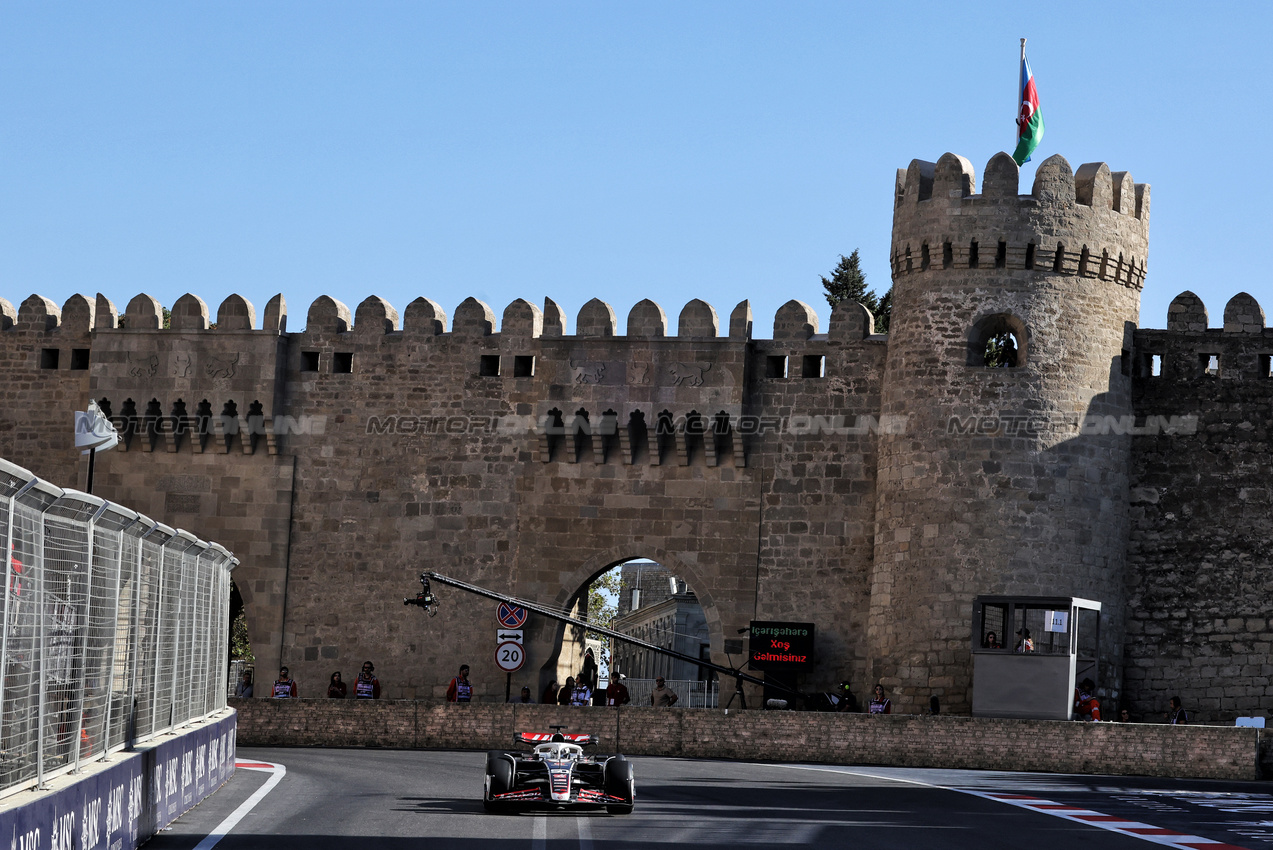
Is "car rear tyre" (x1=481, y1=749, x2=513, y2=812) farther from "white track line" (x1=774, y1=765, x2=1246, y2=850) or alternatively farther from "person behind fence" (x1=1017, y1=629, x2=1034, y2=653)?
"person behind fence" (x1=1017, y1=629, x2=1034, y2=653)

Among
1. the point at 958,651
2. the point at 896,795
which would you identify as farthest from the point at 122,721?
the point at 958,651

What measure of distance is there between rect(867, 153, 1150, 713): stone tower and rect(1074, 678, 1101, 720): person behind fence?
138 centimetres

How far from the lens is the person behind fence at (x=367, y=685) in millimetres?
28219

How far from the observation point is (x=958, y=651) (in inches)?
1053

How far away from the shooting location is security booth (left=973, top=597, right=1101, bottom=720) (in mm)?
25062

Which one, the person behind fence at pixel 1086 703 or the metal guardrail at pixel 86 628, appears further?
the person behind fence at pixel 1086 703

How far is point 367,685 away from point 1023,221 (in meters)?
13.0

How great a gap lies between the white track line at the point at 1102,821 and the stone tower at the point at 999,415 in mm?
7132

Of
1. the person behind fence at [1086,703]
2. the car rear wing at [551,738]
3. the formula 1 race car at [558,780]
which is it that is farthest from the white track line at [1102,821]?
A: the person behind fence at [1086,703]

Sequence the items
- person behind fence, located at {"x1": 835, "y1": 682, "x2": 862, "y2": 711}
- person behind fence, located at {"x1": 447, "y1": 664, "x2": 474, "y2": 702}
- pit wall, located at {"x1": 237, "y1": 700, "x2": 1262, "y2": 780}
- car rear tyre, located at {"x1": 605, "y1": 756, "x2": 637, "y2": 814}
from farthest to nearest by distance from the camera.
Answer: person behind fence, located at {"x1": 447, "y1": 664, "x2": 474, "y2": 702} < person behind fence, located at {"x1": 835, "y1": 682, "x2": 862, "y2": 711} < pit wall, located at {"x1": 237, "y1": 700, "x2": 1262, "y2": 780} < car rear tyre, located at {"x1": 605, "y1": 756, "x2": 637, "y2": 814}

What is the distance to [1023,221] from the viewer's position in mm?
27641

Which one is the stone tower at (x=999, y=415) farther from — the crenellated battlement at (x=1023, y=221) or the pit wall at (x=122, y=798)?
the pit wall at (x=122, y=798)

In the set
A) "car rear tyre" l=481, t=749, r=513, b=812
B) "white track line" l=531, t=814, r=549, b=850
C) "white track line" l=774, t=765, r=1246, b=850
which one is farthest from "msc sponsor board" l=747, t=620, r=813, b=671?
"white track line" l=531, t=814, r=549, b=850

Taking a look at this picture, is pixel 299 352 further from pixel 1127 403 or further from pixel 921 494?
pixel 1127 403
